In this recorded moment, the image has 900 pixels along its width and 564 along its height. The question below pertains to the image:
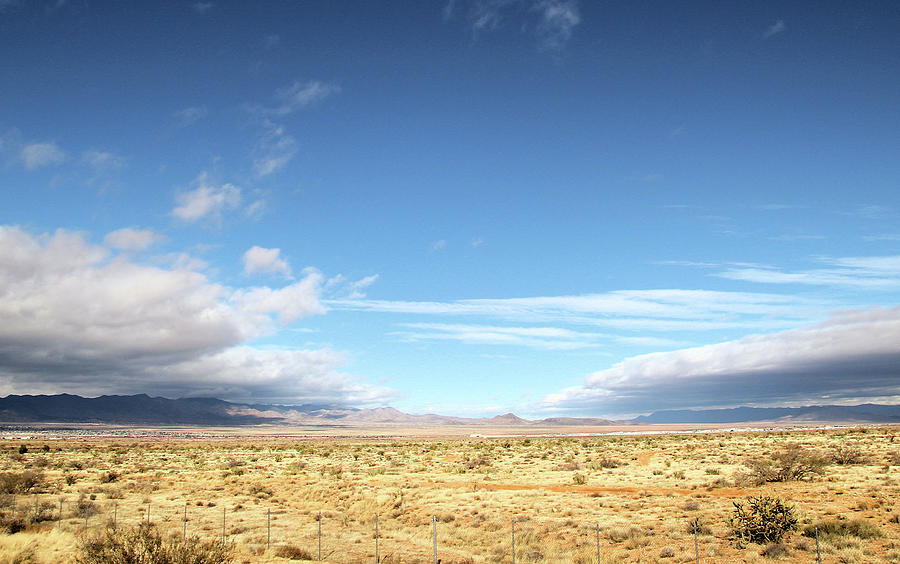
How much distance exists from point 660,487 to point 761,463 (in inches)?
285

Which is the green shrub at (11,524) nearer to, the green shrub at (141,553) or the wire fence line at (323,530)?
the wire fence line at (323,530)

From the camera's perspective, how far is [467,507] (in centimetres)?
3556

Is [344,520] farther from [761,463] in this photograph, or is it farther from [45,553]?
[761,463]

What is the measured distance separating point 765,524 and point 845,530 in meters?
2.95

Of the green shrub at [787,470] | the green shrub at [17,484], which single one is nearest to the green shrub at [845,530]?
the green shrub at [787,470]

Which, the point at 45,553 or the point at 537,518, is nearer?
the point at 45,553

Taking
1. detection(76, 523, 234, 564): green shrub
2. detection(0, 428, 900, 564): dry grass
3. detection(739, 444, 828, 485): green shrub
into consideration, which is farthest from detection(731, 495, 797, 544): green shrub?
detection(76, 523, 234, 564): green shrub

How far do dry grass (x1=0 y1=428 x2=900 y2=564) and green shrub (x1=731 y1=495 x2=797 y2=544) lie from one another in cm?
70

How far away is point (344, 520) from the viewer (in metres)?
33.2

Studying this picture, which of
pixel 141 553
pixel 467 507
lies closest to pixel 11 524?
pixel 141 553

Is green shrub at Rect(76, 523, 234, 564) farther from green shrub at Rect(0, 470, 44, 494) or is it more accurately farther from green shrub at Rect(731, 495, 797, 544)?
green shrub at Rect(0, 470, 44, 494)

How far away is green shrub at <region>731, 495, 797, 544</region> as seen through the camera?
2422 centimetres

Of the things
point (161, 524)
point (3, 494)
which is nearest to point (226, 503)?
point (161, 524)

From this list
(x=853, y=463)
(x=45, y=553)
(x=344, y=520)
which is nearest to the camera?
(x=45, y=553)
